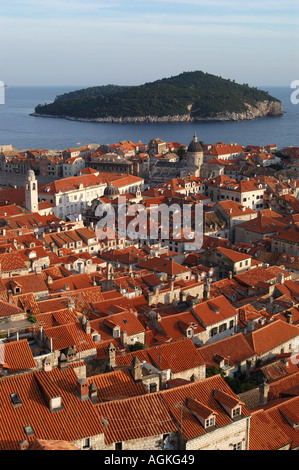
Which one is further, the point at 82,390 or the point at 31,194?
the point at 31,194

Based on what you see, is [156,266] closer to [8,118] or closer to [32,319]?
[32,319]

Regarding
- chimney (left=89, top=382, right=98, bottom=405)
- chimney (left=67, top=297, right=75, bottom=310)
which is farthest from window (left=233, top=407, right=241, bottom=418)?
chimney (left=67, top=297, right=75, bottom=310)

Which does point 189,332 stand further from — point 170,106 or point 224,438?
point 170,106

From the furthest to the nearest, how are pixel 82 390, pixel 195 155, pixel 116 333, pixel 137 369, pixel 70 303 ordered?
pixel 195 155, pixel 70 303, pixel 116 333, pixel 137 369, pixel 82 390

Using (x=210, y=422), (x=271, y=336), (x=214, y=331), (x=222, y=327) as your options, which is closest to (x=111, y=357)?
(x=210, y=422)

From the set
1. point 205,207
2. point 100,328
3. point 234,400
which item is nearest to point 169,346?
point 100,328

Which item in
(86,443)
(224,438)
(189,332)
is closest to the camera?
(86,443)

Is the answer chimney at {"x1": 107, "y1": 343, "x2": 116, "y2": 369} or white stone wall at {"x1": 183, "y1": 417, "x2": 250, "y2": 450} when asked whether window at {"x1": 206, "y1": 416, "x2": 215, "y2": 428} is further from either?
chimney at {"x1": 107, "y1": 343, "x2": 116, "y2": 369}
